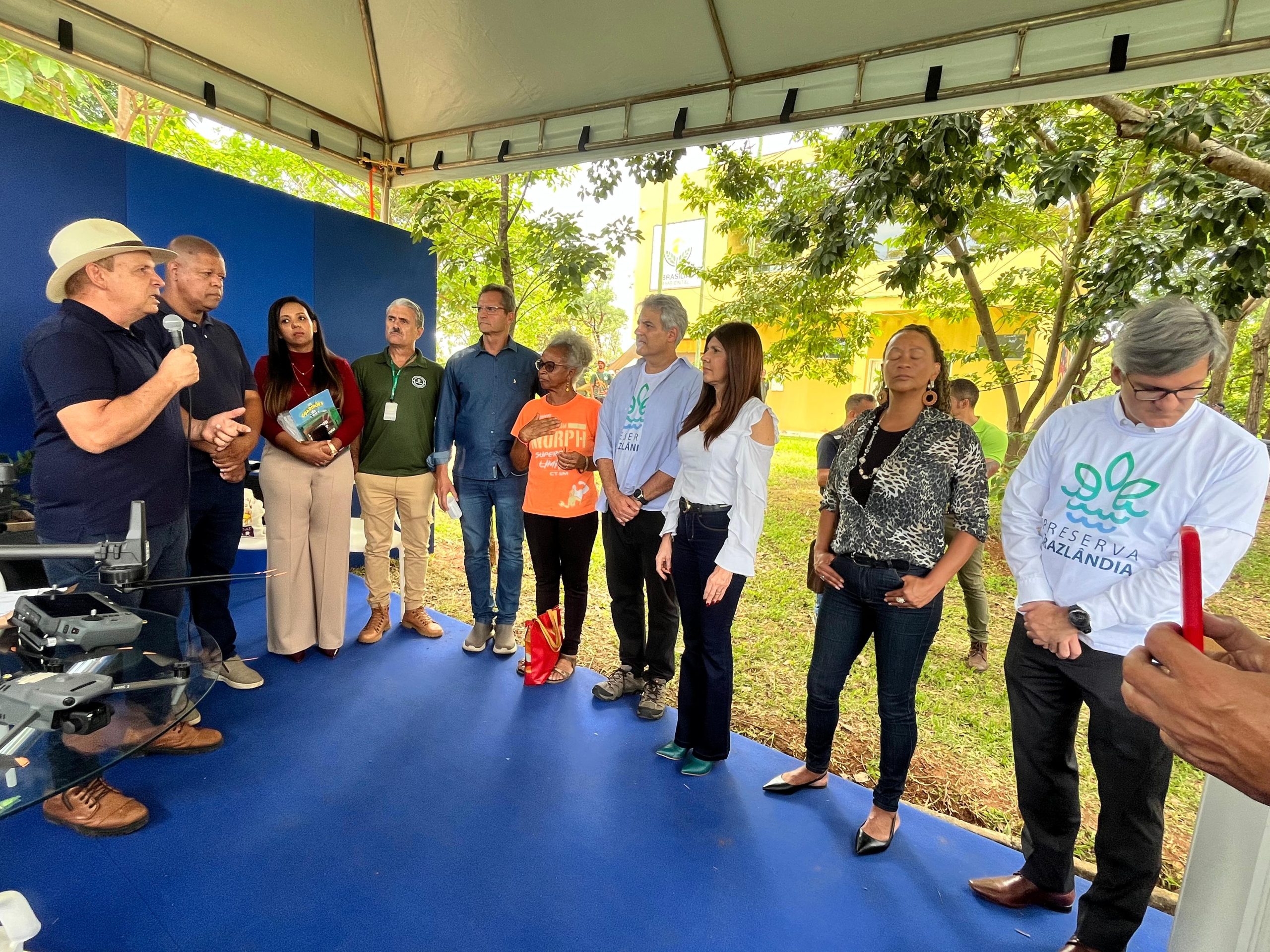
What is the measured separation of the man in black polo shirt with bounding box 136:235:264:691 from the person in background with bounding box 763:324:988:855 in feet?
8.17

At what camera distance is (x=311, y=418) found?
305cm

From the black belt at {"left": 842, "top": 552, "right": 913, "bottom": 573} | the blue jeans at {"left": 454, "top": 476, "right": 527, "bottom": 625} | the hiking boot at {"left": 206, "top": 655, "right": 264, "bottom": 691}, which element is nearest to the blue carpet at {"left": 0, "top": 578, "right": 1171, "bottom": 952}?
the hiking boot at {"left": 206, "top": 655, "right": 264, "bottom": 691}

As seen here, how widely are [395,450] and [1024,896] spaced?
3414 millimetres

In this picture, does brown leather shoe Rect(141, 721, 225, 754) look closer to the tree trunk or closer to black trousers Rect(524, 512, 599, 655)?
black trousers Rect(524, 512, 599, 655)

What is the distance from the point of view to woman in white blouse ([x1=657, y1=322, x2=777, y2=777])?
2.31 metres

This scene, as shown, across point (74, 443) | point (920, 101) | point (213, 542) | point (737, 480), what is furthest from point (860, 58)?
point (213, 542)

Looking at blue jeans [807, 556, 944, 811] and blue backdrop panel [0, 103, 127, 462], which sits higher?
blue backdrop panel [0, 103, 127, 462]

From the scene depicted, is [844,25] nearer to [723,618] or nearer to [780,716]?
[723,618]

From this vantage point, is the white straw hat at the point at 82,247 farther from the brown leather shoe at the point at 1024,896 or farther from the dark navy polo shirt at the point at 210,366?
the brown leather shoe at the point at 1024,896

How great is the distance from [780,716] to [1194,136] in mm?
3384

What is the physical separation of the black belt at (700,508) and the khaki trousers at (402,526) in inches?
72.4

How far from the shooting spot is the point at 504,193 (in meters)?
4.89

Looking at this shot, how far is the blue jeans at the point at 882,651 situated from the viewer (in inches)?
81.0

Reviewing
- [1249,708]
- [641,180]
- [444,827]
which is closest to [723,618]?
[444,827]
